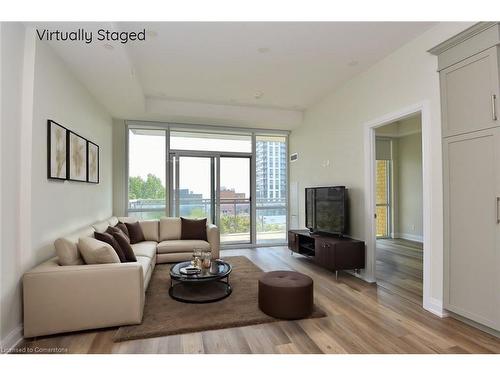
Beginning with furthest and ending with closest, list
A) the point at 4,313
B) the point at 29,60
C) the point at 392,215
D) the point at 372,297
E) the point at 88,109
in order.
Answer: the point at 392,215 < the point at 88,109 < the point at 372,297 < the point at 29,60 < the point at 4,313

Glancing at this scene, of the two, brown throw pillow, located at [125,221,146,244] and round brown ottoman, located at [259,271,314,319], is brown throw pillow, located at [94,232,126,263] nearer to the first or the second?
brown throw pillow, located at [125,221,146,244]

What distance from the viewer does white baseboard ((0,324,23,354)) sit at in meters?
2.02

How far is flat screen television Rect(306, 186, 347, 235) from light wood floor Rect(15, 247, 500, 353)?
1.44m

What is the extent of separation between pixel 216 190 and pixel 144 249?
2.32 metres

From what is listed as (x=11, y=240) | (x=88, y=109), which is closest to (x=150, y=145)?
(x=88, y=109)

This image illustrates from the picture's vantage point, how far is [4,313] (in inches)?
79.9

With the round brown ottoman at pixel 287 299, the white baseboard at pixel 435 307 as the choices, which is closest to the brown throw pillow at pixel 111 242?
the round brown ottoman at pixel 287 299

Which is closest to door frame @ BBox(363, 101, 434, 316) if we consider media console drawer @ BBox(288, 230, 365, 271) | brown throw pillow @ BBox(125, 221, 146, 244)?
media console drawer @ BBox(288, 230, 365, 271)

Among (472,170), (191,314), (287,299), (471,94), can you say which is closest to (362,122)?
(471,94)

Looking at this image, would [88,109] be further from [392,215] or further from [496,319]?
[392,215]

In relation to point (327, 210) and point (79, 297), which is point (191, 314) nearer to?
point (79, 297)

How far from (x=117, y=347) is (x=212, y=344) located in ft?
2.44

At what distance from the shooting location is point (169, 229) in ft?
15.8

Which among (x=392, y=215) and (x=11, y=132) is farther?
(x=392, y=215)
